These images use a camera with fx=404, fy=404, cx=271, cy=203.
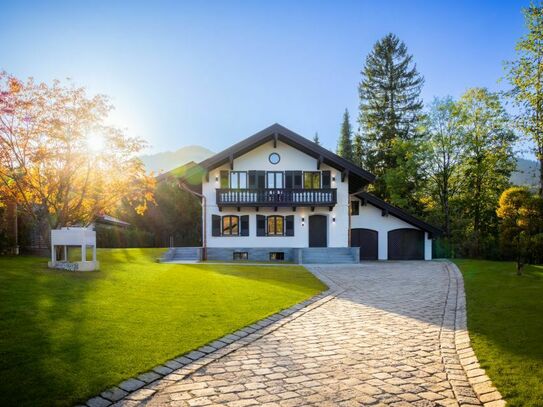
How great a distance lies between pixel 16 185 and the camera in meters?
16.5

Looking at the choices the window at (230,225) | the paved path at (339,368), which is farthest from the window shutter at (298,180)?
the paved path at (339,368)

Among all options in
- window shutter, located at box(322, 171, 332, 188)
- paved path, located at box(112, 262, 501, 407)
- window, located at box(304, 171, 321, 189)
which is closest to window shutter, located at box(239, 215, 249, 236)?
window, located at box(304, 171, 321, 189)

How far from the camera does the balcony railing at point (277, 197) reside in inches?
1035

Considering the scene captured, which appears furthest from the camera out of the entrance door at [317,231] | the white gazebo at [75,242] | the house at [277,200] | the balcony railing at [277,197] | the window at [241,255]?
the entrance door at [317,231]

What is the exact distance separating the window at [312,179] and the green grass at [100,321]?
47.8 ft

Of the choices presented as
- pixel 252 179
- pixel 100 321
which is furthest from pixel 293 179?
pixel 100 321

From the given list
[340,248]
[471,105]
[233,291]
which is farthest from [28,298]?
[471,105]

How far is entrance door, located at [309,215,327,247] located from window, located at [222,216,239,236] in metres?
5.03

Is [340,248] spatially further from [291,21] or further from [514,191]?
[291,21]

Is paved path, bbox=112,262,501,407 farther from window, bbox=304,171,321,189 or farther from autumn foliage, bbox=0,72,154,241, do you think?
window, bbox=304,171,321,189

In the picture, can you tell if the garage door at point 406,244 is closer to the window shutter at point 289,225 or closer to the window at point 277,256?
the window shutter at point 289,225

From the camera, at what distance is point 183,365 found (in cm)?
547

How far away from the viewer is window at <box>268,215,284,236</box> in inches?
1080

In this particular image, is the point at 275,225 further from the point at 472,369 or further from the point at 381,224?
the point at 472,369
